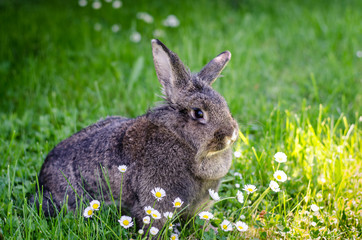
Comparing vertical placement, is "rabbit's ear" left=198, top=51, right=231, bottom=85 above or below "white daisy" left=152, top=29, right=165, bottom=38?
above

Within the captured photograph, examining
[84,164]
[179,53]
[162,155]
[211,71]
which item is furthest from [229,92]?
[84,164]

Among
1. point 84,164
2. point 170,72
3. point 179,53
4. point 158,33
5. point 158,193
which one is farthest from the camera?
point 158,33

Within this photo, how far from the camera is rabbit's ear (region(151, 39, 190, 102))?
3.37 m

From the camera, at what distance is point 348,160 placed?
3.96 metres

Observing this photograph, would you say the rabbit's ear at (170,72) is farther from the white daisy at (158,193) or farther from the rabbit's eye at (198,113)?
the white daisy at (158,193)

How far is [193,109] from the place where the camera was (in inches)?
131

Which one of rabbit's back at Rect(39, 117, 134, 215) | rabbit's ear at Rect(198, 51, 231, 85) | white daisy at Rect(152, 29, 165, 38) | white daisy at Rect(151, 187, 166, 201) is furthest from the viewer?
white daisy at Rect(152, 29, 165, 38)

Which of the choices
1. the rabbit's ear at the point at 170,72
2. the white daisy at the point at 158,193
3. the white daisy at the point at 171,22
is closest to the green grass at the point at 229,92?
the white daisy at the point at 171,22

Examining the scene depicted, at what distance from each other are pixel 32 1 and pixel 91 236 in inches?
287

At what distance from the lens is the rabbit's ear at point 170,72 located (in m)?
3.37

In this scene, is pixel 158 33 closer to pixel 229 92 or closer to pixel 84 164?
pixel 229 92

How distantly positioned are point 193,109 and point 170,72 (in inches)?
15.6

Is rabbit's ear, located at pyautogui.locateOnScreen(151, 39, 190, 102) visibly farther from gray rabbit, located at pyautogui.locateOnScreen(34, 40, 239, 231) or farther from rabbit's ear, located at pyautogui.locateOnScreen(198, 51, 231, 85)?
rabbit's ear, located at pyautogui.locateOnScreen(198, 51, 231, 85)

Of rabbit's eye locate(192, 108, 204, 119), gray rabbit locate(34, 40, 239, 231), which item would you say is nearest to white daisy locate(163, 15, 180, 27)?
gray rabbit locate(34, 40, 239, 231)
